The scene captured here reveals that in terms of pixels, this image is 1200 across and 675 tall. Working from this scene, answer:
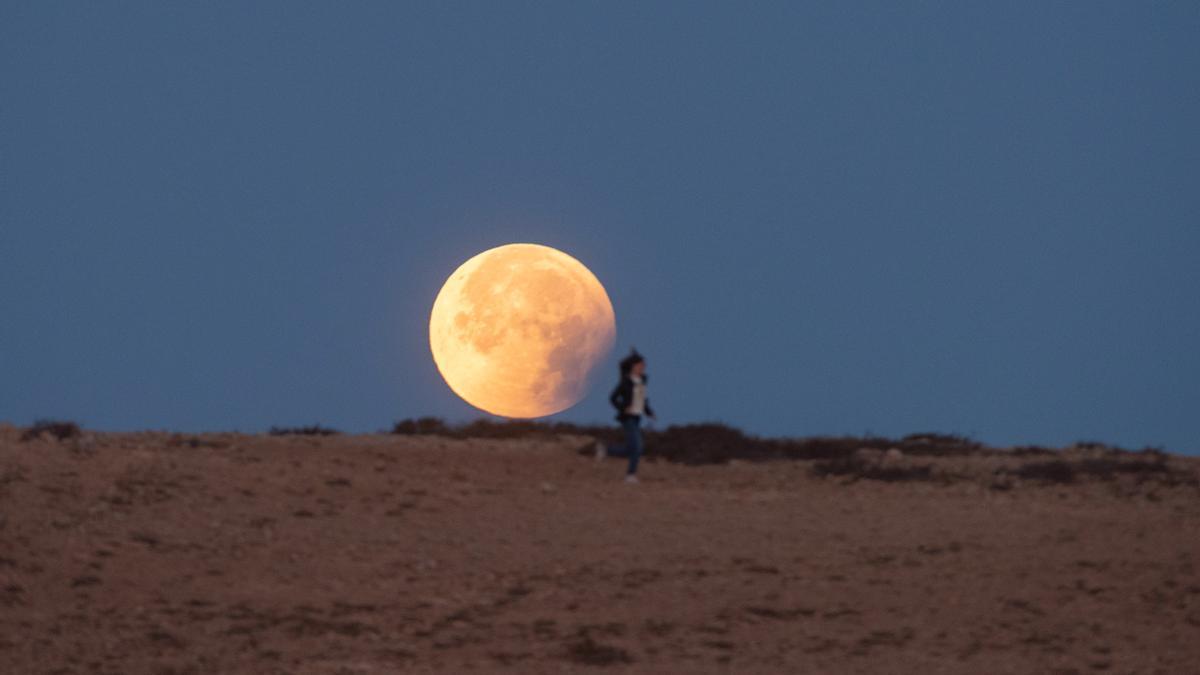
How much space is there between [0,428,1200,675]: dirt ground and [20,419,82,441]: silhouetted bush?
12.9 inches

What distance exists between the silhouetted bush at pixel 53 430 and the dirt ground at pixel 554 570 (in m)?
0.33

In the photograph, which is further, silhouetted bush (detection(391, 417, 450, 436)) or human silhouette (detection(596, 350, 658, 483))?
silhouetted bush (detection(391, 417, 450, 436))

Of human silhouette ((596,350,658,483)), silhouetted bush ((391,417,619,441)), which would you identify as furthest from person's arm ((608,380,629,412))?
silhouetted bush ((391,417,619,441))

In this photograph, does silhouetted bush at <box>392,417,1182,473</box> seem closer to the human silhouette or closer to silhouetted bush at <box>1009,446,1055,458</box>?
silhouetted bush at <box>1009,446,1055,458</box>

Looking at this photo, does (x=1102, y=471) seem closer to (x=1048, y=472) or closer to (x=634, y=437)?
(x=1048, y=472)

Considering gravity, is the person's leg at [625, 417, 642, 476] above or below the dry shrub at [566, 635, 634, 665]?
above

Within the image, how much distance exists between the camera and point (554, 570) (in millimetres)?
17656

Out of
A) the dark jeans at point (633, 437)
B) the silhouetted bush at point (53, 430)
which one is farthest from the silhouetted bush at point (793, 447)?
the silhouetted bush at point (53, 430)

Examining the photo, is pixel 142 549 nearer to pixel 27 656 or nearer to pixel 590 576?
pixel 27 656

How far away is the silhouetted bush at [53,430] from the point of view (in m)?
23.9

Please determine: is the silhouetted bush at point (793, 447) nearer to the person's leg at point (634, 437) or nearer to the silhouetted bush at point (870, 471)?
the silhouetted bush at point (870, 471)

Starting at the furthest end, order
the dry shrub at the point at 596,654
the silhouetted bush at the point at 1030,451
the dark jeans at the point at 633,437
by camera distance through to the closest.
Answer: the silhouetted bush at the point at 1030,451, the dark jeans at the point at 633,437, the dry shrub at the point at 596,654

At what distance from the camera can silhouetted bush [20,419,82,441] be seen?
23.9 m

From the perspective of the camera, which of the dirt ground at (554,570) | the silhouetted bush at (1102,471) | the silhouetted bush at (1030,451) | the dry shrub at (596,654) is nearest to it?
the dry shrub at (596,654)
